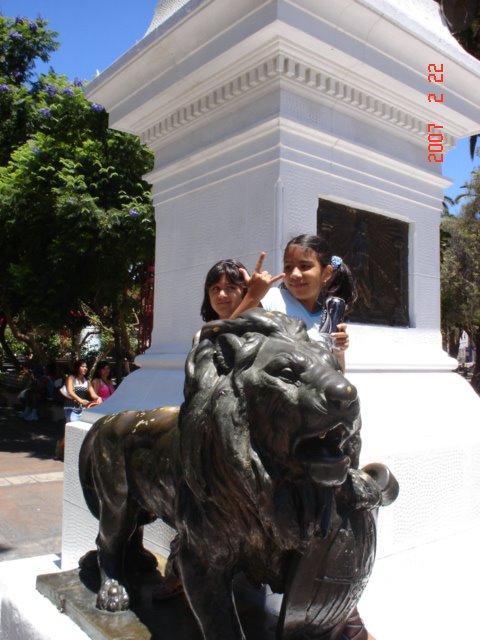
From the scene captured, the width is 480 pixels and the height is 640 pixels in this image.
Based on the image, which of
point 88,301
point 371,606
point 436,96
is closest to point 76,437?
point 371,606

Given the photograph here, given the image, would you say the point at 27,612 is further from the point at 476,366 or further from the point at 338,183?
the point at 476,366

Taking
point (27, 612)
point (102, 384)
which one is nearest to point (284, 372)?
point (27, 612)

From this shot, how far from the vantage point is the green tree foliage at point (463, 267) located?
1862cm

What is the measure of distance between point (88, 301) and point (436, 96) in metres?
9.12

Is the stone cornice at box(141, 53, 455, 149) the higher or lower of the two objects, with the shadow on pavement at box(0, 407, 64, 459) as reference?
higher

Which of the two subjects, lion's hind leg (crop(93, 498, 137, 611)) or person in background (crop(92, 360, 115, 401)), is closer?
lion's hind leg (crop(93, 498, 137, 611))

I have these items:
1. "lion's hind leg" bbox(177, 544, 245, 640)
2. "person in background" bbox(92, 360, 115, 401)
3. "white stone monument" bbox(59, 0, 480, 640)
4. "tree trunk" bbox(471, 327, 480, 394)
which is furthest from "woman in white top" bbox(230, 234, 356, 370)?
"tree trunk" bbox(471, 327, 480, 394)

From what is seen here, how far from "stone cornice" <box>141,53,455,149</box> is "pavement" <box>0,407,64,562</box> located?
13.1 ft

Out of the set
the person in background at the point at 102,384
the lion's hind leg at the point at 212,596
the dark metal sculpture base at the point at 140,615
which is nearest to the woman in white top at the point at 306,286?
the lion's hind leg at the point at 212,596

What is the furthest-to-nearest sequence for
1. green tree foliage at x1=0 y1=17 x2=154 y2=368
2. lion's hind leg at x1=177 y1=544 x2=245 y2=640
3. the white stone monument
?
green tree foliage at x1=0 y1=17 x2=154 y2=368 < the white stone monument < lion's hind leg at x1=177 y1=544 x2=245 y2=640

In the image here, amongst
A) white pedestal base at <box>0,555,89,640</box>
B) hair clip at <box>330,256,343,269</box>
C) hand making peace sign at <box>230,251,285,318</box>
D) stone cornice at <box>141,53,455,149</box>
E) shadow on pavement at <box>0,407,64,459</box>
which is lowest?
shadow on pavement at <box>0,407,64,459</box>

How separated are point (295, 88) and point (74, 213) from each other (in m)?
6.60

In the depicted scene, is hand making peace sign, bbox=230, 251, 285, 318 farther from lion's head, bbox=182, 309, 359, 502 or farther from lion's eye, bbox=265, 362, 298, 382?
lion's eye, bbox=265, 362, 298, 382

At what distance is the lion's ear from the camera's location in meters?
1.60
